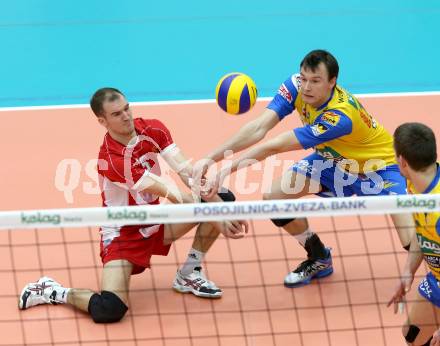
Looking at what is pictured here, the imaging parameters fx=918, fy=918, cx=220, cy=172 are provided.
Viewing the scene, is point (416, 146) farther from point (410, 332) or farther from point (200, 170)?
point (200, 170)

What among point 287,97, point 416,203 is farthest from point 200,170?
point 416,203

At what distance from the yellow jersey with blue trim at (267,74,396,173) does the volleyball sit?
0.22 meters

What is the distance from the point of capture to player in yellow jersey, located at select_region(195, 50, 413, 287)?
23.8 ft

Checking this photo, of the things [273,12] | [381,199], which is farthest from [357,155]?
[273,12]

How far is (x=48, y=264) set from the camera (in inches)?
310

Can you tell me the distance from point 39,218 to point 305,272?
281 cm

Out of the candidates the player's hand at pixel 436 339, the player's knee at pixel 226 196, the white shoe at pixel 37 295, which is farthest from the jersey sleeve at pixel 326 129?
the white shoe at pixel 37 295

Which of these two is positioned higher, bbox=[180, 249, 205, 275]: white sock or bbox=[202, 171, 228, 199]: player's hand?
bbox=[202, 171, 228, 199]: player's hand

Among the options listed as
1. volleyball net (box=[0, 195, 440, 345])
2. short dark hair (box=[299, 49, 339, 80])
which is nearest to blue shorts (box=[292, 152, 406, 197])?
volleyball net (box=[0, 195, 440, 345])

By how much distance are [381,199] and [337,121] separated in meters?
1.76

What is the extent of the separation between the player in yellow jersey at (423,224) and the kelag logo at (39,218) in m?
2.17

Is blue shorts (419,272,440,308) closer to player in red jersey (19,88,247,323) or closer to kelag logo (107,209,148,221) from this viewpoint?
player in red jersey (19,88,247,323)

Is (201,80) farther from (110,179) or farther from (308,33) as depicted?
(110,179)

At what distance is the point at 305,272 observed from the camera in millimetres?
7613
